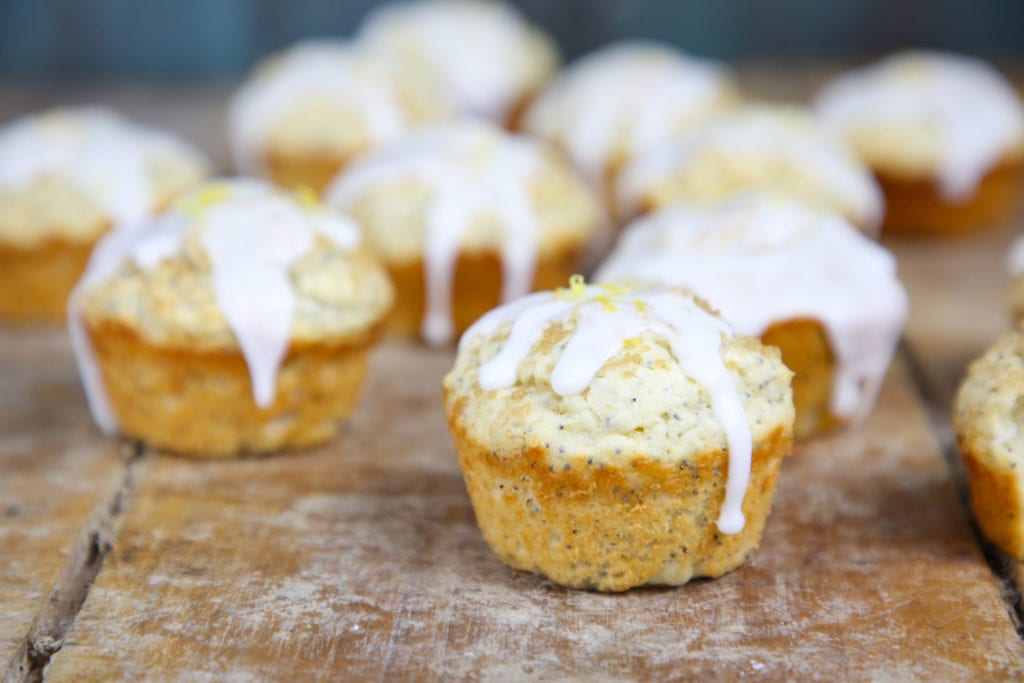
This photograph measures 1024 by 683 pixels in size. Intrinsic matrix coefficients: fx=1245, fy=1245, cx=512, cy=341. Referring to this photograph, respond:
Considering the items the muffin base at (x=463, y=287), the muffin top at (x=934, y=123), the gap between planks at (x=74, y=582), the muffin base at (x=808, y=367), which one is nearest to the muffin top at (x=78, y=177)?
the muffin base at (x=463, y=287)

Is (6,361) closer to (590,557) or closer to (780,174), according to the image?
(590,557)

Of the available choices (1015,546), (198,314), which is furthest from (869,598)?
(198,314)

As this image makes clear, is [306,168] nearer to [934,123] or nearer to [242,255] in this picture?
[242,255]

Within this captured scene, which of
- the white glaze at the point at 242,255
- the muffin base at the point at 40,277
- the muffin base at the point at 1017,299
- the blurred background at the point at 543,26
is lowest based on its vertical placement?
the blurred background at the point at 543,26

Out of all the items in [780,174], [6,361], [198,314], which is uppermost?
[198,314]

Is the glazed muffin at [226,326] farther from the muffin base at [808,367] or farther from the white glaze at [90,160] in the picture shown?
the muffin base at [808,367]

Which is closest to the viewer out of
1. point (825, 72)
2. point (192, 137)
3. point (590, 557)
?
point (590, 557)
